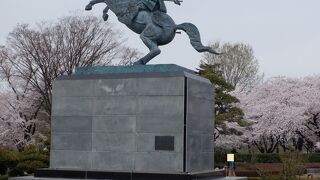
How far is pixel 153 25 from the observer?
13.5m

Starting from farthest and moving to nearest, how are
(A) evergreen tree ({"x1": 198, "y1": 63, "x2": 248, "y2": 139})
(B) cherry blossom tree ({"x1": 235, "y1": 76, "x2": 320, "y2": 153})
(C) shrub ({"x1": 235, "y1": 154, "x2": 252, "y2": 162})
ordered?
(B) cherry blossom tree ({"x1": 235, "y1": 76, "x2": 320, "y2": 153}) < (C) shrub ({"x1": 235, "y1": 154, "x2": 252, "y2": 162}) < (A) evergreen tree ({"x1": 198, "y1": 63, "x2": 248, "y2": 139})

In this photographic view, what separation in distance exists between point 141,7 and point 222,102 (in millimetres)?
→ 22486

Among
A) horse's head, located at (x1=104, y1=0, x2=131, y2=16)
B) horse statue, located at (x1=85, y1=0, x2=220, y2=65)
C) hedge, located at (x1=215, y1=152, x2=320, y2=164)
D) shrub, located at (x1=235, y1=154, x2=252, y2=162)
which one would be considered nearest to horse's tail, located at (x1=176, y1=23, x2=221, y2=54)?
horse statue, located at (x1=85, y1=0, x2=220, y2=65)

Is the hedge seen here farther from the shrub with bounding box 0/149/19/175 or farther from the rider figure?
the rider figure

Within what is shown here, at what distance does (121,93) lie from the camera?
510 inches

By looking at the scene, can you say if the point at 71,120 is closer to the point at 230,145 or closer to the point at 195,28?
the point at 195,28

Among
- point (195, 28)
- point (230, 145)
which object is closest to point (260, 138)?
point (230, 145)

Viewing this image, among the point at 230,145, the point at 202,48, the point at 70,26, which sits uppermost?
the point at 70,26

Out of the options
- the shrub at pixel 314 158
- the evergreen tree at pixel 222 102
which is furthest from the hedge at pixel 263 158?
the evergreen tree at pixel 222 102

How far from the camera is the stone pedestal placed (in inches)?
490

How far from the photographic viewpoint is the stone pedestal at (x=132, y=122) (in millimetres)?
12445

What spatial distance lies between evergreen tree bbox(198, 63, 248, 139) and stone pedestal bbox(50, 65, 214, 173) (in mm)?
21236

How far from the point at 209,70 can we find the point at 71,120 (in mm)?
23318

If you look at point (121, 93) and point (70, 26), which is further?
point (70, 26)
